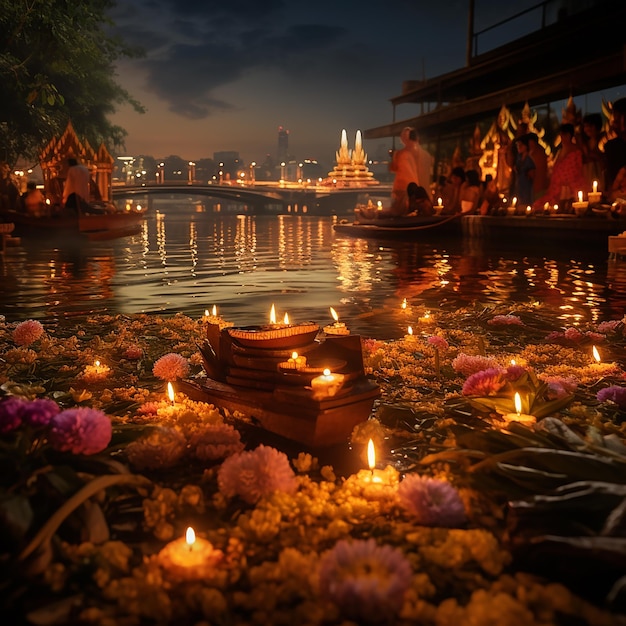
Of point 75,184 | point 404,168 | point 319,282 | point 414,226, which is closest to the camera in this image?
point 319,282

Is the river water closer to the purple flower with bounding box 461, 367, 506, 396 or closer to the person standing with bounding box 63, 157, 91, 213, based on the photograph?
the purple flower with bounding box 461, 367, 506, 396

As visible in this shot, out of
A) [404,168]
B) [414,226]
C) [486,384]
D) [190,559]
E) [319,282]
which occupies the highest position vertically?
[404,168]

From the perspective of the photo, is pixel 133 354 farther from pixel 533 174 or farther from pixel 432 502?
pixel 533 174

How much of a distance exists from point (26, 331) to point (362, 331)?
3.07 m

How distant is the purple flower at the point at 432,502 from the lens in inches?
94.3

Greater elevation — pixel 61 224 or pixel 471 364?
pixel 61 224


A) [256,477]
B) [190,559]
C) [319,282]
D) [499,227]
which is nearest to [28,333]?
[256,477]

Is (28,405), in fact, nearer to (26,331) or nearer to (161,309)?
(26,331)

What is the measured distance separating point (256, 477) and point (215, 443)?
1.73 ft

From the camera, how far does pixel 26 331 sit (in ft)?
18.4

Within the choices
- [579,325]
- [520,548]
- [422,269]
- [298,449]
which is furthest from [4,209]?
[520,548]

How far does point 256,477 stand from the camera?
261 centimetres

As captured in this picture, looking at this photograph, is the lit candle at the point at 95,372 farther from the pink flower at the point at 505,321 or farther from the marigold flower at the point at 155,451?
the pink flower at the point at 505,321

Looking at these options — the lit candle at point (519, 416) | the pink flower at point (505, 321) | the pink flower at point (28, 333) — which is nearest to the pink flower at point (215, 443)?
the lit candle at point (519, 416)
